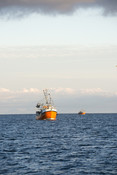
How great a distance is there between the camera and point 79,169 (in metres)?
39.0

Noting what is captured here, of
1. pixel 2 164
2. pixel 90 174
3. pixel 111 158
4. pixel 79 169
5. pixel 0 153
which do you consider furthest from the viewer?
pixel 0 153

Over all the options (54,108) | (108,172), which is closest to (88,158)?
(108,172)

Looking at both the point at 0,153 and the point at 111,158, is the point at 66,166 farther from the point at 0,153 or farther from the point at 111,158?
the point at 0,153

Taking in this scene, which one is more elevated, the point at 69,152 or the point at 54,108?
the point at 54,108

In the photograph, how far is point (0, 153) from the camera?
5331cm

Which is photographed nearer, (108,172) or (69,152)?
(108,172)

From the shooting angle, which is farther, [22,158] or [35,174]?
[22,158]

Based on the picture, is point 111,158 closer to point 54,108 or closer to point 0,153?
point 0,153

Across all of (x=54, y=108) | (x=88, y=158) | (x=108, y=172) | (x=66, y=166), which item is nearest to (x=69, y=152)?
(x=88, y=158)

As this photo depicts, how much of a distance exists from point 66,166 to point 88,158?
659cm

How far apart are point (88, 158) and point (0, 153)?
47.0 feet

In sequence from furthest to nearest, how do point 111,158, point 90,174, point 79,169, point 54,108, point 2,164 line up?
point 54,108 → point 111,158 → point 2,164 → point 79,169 → point 90,174

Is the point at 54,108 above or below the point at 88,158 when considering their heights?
above

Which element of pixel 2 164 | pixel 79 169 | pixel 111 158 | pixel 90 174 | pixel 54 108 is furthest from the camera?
pixel 54 108
